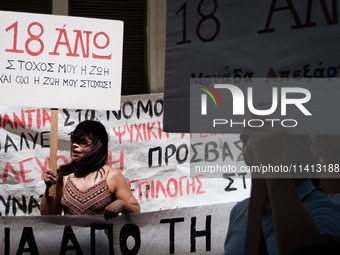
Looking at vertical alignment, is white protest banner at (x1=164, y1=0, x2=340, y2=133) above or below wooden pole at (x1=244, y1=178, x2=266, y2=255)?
above

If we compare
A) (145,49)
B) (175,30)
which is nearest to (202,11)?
(175,30)

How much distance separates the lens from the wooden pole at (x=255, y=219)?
1.77 meters

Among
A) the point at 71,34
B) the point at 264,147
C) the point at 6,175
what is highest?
the point at 71,34

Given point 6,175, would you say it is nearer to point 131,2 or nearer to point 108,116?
point 108,116

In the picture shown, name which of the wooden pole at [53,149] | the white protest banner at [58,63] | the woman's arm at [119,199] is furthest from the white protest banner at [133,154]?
the woman's arm at [119,199]

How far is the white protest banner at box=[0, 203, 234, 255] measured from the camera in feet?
10.6

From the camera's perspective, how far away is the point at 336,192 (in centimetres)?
245

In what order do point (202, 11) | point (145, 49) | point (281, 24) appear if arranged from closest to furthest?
point (281, 24), point (202, 11), point (145, 49)

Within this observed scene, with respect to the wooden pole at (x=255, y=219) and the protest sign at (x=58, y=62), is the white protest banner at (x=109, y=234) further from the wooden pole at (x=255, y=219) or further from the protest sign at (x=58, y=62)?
the wooden pole at (x=255, y=219)

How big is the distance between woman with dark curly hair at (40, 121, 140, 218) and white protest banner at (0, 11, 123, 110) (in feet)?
1.10

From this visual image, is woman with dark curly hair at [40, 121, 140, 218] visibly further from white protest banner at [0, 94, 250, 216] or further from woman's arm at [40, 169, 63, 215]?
white protest banner at [0, 94, 250, 216]

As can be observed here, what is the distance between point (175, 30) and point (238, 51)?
1.24 ft

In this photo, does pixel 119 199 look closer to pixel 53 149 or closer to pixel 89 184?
pixel 89 184

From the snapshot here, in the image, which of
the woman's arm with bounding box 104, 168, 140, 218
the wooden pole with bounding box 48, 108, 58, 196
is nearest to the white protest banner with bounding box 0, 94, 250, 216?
the wooden pole with bounding box 48, 108, 58, 196
